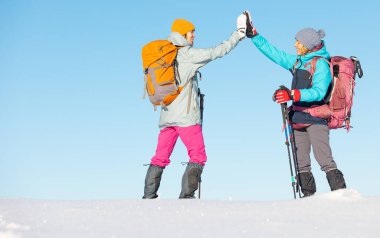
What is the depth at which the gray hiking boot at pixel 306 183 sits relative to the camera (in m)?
8.25

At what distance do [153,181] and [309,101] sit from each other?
2696mm

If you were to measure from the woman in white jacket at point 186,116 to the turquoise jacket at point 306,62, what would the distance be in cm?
73

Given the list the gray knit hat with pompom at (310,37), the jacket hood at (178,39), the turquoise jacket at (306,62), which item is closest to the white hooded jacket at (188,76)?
the jacket hood at (178,39)

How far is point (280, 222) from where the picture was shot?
17.1 ft

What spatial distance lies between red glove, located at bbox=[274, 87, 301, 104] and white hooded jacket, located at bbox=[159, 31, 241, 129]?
40.9 inches

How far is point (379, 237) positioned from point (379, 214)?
921 mm

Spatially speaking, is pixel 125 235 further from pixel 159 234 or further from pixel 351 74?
pixel 351 74

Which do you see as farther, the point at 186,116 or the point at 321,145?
the point at 186,116

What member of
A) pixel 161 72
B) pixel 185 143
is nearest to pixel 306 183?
pixel 185 143

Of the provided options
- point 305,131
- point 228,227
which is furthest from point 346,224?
point 305,131

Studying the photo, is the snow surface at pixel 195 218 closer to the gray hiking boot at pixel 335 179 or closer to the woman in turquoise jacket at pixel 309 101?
the gray hiking boot at pixel 335 179

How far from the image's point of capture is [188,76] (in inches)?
326

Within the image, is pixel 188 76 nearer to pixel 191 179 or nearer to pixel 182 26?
pixel 182 26

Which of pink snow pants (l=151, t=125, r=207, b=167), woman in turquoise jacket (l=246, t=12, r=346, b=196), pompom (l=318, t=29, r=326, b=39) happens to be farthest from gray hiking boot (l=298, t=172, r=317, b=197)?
pompom (l=318, t=29, r=326, b=39)
